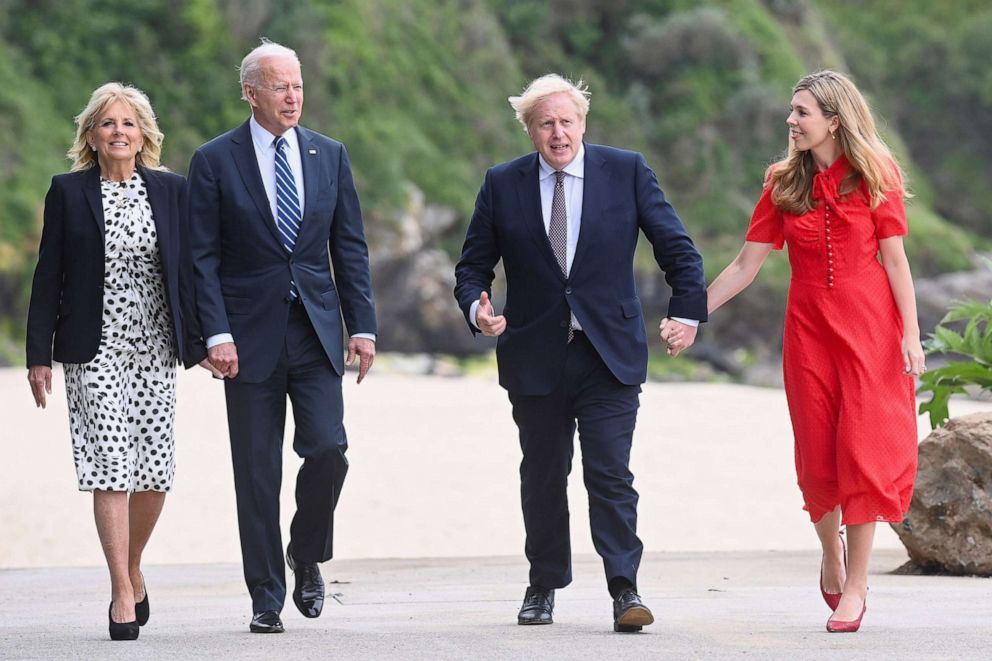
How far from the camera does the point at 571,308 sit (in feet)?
19.2

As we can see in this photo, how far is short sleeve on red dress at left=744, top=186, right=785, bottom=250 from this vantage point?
614cm

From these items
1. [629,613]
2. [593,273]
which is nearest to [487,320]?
[593,273]

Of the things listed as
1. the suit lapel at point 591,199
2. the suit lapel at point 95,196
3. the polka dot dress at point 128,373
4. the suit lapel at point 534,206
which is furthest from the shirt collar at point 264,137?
the suit lapel at point 591,199

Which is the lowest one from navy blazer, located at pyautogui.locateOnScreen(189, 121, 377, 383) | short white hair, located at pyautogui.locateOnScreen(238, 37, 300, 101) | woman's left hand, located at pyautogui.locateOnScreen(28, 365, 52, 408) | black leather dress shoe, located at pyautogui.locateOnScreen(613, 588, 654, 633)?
black leather dress shoe, located at pyautogui.locateOnScreen(613, 588, 654, 633)

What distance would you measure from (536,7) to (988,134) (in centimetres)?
1782

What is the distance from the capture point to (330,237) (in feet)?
20.0

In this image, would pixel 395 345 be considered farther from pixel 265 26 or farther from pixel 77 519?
pixel 77 519

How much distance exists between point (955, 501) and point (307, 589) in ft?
10.7

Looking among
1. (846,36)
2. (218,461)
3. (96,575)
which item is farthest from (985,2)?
(96,575)

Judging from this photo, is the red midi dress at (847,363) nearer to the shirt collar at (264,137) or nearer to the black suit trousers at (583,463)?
the black suit trousers at (583,463)

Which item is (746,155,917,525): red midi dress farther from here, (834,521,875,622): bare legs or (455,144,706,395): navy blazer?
(455,144,706,395): navy blazer

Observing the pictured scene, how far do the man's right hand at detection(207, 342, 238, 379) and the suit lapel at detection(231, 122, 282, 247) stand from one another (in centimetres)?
41

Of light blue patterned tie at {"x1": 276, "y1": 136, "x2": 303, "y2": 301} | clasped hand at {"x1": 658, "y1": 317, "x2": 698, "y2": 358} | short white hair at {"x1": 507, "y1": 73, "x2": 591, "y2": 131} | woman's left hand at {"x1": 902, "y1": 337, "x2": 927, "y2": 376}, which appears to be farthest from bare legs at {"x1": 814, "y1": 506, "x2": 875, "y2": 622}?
light blue patterned tie at {"x1": 276, "y1": 136, "x2": 303, "y2": 301}

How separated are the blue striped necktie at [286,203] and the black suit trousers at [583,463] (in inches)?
38.1
